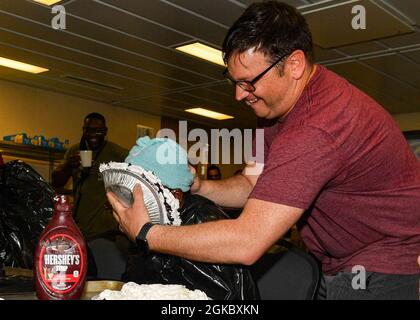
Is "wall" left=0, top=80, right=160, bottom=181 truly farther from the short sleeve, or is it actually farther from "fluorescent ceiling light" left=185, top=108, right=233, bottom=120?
the short sleeve

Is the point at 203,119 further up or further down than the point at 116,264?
further up

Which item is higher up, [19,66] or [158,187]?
[19,66]

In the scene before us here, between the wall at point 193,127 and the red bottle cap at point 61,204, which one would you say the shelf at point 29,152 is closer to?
the wall at point 193,127

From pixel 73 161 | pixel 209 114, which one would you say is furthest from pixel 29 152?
pixel 209 114

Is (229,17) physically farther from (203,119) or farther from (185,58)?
(203,119)

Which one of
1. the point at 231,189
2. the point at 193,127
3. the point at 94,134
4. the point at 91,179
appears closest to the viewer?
the point at 231,189

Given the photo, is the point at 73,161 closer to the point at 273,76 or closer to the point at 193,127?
the point at 273,76

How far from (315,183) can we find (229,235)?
226 mm

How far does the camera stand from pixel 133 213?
42.6 inches

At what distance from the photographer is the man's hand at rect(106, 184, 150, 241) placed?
1.04 meters

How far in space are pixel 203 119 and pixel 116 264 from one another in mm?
6678

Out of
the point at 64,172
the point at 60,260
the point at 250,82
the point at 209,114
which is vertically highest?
the point at 209,114
